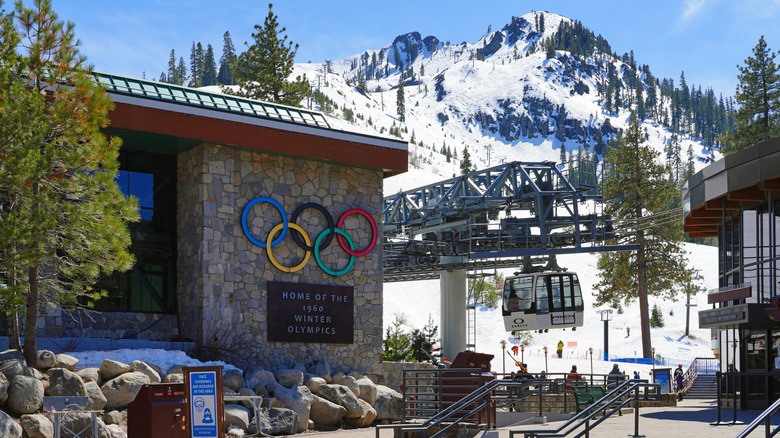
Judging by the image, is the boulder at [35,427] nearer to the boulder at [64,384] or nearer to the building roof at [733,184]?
the boulder at [64,384]

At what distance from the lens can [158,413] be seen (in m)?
16.7

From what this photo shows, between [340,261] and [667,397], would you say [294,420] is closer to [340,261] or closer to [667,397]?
[340,261]

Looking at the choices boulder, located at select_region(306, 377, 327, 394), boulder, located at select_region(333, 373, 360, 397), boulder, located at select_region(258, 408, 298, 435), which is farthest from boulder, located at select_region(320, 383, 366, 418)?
boulder, located at select_region(258, 408, 298, 435)

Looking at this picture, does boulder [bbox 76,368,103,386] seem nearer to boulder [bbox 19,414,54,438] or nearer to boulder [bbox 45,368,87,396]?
boulder [bbox 45,368,87,396]

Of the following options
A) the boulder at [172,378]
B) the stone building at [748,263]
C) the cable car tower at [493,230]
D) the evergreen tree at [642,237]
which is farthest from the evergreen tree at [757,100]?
the boulder at [172,378]

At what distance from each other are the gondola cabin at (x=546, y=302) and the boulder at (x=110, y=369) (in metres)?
13.5

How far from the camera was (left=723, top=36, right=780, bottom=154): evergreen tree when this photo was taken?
58.2 meters

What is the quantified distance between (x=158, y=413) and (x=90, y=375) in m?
5.67

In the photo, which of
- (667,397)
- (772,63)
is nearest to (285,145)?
(667,397)

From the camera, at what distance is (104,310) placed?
26781 millimetres

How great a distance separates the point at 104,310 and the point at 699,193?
15527 millimetres

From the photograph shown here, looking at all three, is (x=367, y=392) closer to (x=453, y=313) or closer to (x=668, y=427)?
(x=668, y=427)

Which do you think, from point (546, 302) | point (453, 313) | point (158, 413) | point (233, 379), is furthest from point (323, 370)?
point (453, 313)

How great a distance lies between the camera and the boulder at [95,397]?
2080 cm
